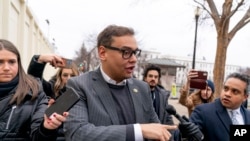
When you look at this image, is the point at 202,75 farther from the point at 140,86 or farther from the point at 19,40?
the point at 19,40

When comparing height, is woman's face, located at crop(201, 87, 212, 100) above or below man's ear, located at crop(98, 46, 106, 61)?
below

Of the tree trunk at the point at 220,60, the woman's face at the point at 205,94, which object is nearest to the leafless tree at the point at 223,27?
the tree trunk at the point at 220,60

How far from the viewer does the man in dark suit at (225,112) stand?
2.73m

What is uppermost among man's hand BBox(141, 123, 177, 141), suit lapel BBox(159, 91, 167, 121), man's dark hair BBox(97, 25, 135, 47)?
man's dark hair BBox(97, 25, 135, 47)

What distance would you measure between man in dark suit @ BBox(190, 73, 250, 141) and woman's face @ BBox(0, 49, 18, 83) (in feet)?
5.45

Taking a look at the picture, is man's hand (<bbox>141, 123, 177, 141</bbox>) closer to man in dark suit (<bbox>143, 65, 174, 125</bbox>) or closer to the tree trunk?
man in dark suit (<bbox>143, 65, 174, 125</bbox>)

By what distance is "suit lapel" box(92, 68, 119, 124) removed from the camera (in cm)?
180

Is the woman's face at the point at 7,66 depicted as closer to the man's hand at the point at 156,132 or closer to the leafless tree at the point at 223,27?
the man's hand at the point at 156,132

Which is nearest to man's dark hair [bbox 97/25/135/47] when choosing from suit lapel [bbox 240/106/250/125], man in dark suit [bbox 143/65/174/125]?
suit lapel [bbox 240/106/250/125]

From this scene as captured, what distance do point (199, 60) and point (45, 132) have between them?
11072cm

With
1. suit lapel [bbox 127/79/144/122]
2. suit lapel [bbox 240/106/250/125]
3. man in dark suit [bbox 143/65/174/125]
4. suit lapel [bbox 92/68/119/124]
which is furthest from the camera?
man in dark suit [bbox 143/65/174/125]

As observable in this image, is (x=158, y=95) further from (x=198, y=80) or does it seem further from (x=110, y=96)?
(x=110, y=96)

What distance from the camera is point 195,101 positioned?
14.3 feet

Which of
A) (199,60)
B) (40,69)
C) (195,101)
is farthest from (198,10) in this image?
(199,60)
